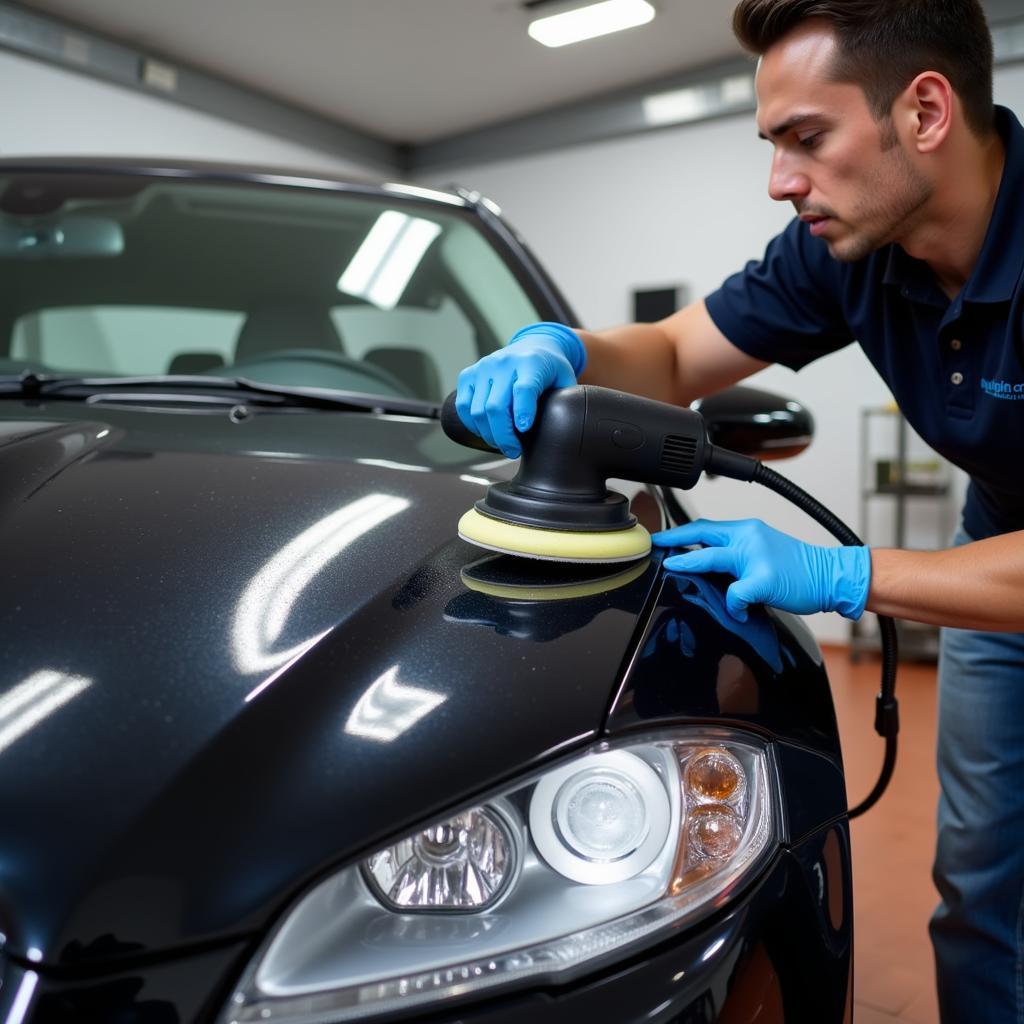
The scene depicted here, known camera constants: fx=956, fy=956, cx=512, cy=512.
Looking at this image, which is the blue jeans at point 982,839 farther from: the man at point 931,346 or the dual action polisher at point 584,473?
the dual action polisher at point 584,473

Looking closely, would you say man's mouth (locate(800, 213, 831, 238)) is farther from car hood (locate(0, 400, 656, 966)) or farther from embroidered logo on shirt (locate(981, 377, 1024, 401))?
car hood (locate(0, 400, 656, 966))

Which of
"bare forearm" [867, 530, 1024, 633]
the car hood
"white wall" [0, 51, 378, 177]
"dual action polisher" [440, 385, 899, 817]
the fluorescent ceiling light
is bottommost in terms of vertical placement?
"bare forearm" [867, 530, 1024, 633]

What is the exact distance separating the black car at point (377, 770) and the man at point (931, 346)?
0.23m

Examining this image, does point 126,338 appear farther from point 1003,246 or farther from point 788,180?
point 1003,246

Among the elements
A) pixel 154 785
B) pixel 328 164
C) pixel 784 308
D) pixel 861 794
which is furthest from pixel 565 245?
pixel 154 785

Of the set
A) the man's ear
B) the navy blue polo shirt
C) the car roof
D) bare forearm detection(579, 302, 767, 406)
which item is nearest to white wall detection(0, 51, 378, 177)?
the car roof

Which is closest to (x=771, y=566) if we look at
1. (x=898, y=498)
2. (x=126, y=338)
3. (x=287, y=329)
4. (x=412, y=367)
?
(x=412, y=367)

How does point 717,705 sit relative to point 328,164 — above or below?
below

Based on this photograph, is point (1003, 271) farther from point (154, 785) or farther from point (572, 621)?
point (154, 785)

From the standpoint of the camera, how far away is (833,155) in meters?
1.22

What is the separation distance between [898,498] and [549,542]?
4.80 m

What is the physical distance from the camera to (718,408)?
1485 millimetres

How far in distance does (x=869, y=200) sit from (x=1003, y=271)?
20 centimetres

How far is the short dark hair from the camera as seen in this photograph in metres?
1.20
